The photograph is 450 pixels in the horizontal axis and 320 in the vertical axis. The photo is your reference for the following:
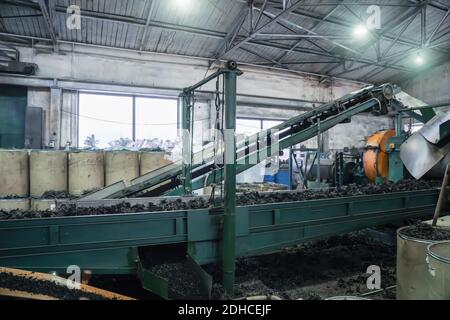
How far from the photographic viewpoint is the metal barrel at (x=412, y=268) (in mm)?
2219

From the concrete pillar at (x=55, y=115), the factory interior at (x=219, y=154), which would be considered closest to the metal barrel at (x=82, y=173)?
the factory interior at (x=219, y=154)

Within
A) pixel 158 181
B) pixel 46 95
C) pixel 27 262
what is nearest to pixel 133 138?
pixel 46 95

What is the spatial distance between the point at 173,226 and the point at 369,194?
228cm

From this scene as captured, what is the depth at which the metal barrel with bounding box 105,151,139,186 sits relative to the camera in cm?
598

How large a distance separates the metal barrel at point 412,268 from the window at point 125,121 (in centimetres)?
664

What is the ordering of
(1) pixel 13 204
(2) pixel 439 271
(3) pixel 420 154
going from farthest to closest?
(1) pixel 13 204, (3) pixel 420 154, (2) pixel 439 271

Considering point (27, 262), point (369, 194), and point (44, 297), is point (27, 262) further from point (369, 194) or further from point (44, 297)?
point (369, 194)

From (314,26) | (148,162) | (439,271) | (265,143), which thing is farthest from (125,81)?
(439,271)

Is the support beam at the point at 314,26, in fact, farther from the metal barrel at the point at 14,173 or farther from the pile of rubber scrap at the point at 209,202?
the metal barrel at the point at 14,173

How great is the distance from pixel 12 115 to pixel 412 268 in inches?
351

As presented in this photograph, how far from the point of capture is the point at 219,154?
342 centimetres

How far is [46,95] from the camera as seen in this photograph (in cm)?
790

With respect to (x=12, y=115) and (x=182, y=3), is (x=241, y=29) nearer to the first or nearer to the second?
(x=182, y=3)

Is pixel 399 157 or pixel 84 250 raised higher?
pixel 399 157
